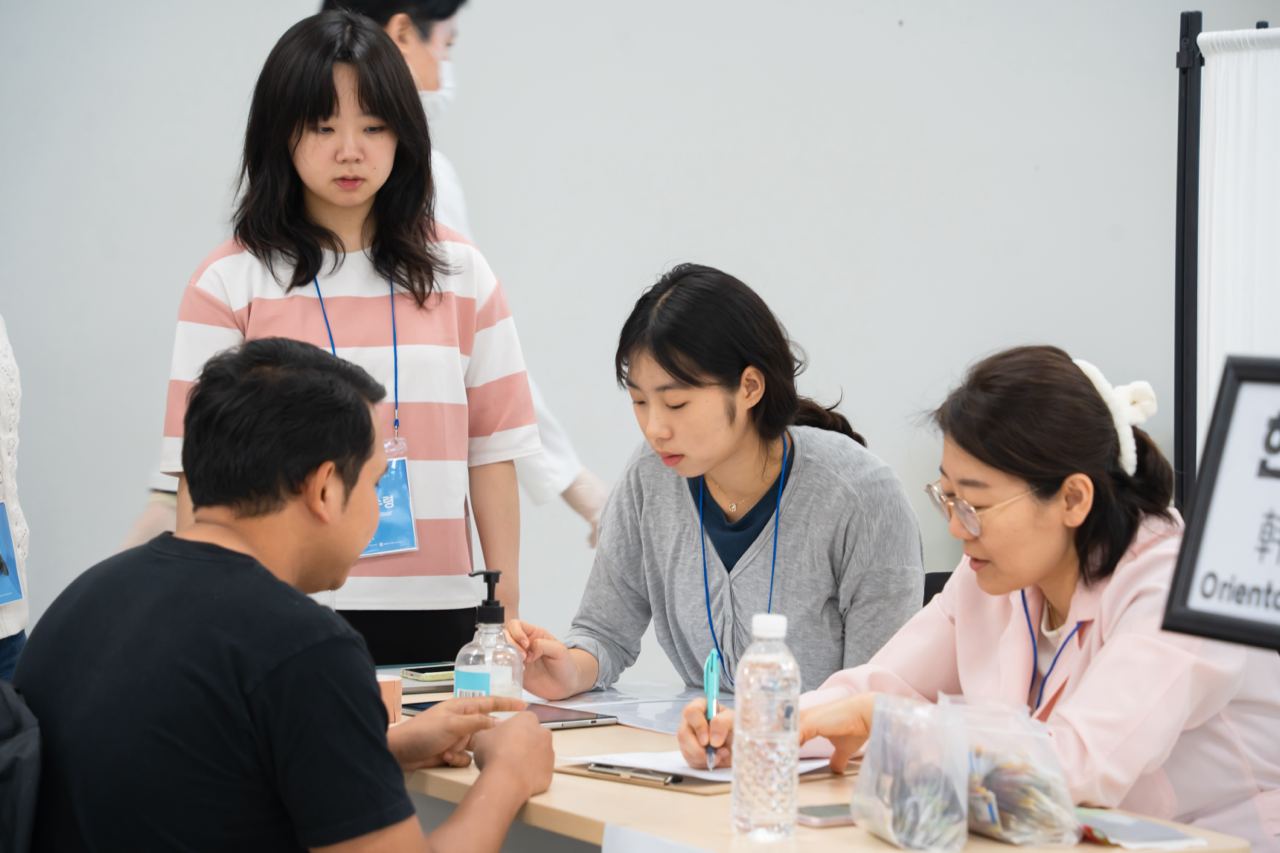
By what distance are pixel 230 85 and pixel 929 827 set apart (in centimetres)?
265

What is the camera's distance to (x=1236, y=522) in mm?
1104

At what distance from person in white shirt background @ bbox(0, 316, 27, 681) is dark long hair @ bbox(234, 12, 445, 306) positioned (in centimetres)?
42

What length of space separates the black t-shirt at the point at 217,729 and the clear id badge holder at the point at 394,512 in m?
0.91

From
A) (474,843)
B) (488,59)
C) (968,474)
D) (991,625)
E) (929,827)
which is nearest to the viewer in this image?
(929,827)

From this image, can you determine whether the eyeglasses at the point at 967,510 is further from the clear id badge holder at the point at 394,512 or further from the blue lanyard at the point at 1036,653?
the clear id badge holder at the point at 394,512

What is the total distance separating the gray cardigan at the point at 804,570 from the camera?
2094 millimetres

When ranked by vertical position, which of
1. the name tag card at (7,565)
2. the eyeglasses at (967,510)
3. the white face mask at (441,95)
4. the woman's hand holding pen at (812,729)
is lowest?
the woman's hand holding pen at (812,729)

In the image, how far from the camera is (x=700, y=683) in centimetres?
223

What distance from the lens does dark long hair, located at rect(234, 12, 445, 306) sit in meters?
2.21

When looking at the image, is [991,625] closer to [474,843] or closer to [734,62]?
[474,843]

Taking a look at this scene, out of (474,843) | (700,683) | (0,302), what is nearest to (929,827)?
(474,843)

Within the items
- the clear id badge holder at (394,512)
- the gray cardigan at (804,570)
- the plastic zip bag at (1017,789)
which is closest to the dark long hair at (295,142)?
the clear id badge holder at (394,512)

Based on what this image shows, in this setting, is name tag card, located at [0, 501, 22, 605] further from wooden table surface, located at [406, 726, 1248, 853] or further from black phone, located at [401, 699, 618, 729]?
wooden table surface, located at [406, 726, 1248, 853]

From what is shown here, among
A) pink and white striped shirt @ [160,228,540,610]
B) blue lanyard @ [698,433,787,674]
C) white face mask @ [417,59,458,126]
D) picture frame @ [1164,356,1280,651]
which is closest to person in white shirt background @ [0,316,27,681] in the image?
pink and white striped shirt @ [160,228,540,610]
